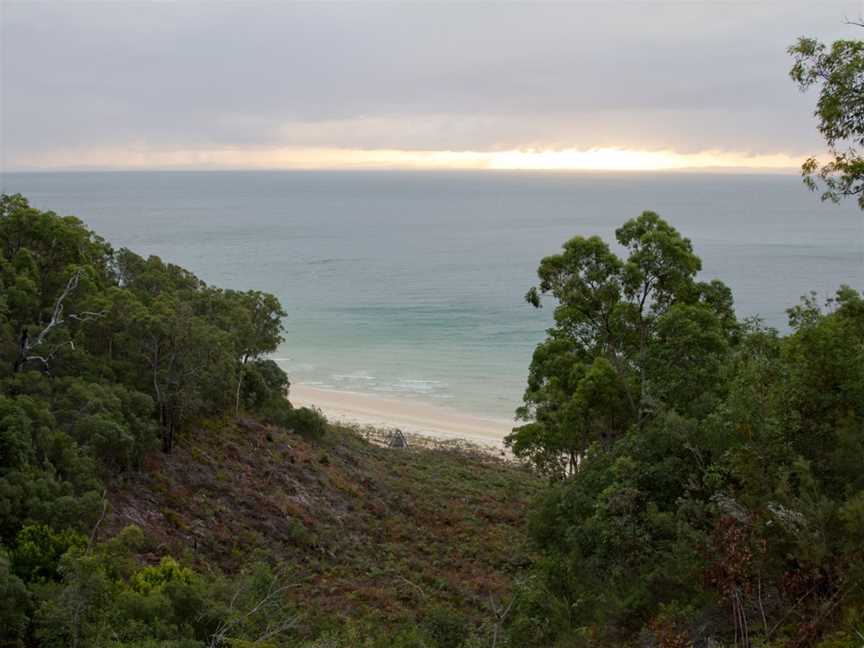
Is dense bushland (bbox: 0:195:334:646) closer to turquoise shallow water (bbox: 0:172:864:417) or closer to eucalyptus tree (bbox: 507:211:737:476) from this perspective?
eucalyptus tree (bbox: 507:211:737:476)

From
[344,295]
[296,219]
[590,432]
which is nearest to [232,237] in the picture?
[296,219]

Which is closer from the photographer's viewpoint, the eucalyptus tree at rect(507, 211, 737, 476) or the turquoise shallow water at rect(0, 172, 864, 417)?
the eucalyptus tree at rect(507, 211, 737, 476)

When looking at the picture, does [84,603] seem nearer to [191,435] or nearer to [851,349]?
[851,349]

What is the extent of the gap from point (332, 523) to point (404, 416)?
25069mm

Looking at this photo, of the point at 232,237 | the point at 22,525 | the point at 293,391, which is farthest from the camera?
the point at 232,237

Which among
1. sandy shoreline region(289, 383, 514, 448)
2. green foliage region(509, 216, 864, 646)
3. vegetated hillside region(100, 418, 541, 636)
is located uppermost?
green foliage region(509, 216, 864, 646)

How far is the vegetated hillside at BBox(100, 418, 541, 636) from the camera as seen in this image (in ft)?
59.6

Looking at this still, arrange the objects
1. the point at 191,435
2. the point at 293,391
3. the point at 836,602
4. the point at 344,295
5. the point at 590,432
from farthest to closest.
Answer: the point at 344,295
the point at 293,391
the point at 191,435
the point at 590,432
the point at 836,602

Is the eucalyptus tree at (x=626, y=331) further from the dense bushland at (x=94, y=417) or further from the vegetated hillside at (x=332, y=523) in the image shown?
the dense bushland at (x=94, y=417)

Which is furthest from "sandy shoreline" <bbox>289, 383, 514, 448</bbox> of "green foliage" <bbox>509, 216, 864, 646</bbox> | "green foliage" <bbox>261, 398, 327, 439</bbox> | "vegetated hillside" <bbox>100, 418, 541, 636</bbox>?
"green foliage" <bbox>509, 216, 864, 646</bbox>

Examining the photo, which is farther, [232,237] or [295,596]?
[232,237]

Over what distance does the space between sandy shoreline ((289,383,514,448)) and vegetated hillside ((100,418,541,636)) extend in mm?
13302

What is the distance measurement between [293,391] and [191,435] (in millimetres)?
27568

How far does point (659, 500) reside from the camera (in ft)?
47.4
